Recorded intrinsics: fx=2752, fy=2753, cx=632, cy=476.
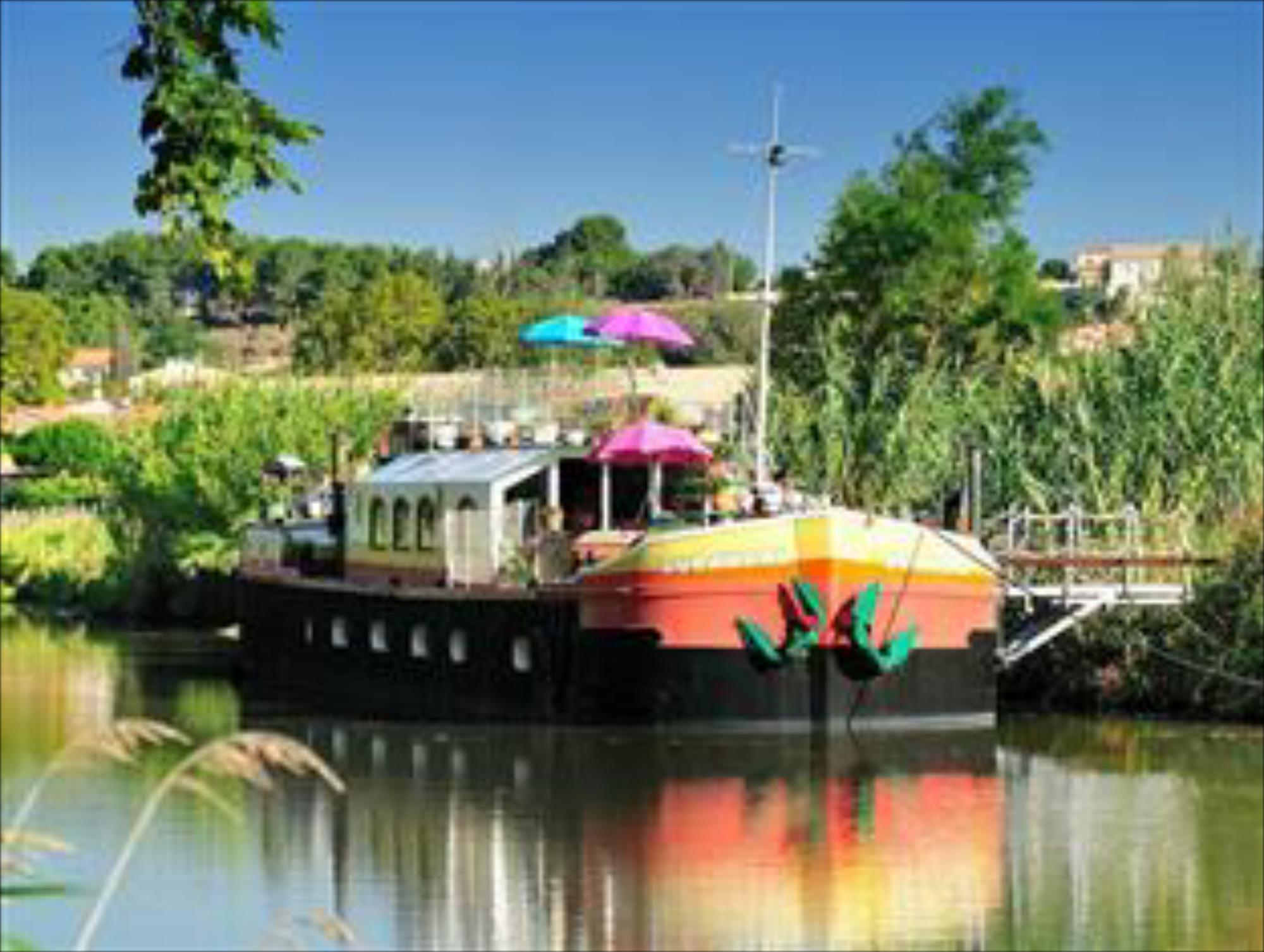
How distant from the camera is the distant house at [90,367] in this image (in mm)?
135500

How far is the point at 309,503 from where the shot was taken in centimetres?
4325

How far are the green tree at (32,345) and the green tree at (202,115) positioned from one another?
8635cm

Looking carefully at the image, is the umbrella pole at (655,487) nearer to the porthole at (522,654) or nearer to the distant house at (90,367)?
the porthole at (522,654)

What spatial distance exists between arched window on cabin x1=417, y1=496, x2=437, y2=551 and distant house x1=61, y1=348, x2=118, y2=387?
9646cm

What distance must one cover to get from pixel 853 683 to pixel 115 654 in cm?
1949

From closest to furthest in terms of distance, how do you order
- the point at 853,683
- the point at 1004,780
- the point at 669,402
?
the point at 1004,780
the point at 853,683
the point at 669,402

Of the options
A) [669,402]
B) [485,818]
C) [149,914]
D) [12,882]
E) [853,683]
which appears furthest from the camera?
[669,402]

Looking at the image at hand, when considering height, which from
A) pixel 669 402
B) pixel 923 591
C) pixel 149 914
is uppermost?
pixel 669 402

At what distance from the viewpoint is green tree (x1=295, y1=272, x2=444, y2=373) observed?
90.8 metres

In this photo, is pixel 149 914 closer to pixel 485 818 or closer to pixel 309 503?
pixel 485 818

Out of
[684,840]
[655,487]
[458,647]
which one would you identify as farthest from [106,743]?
[655,487]

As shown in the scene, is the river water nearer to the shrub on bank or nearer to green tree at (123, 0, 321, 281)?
green tree at (123, 0, 321, 281)

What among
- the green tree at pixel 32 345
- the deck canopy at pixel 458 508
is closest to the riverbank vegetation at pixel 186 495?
the deck canopy at pixel 458 508

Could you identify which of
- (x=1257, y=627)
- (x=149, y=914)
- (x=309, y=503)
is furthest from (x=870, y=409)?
(x=149, y=914)
